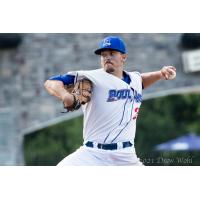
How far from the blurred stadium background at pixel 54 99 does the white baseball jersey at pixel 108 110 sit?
3.35 ft

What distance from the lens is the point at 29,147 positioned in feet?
24.6

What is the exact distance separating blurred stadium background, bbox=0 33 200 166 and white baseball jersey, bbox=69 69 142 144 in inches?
40.2

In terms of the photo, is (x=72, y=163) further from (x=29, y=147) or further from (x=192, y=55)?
(x=192, y=55)

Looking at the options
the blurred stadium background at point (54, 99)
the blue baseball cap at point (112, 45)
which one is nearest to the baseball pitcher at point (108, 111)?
the blue baseball cap at point (112, 45)

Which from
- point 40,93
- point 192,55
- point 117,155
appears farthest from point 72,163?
point 192,55

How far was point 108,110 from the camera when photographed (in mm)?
6227

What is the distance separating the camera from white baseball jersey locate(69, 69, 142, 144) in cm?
618

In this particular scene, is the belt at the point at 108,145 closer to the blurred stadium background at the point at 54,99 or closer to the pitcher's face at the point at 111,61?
the pitcher's face at the point at 111,61

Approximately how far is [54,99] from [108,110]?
1.38 metres

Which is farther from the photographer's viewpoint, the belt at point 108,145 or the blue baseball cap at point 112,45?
the blue baseball cap at point 112,45

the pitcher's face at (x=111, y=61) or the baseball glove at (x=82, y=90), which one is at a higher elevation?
the pitcher's face at (x=111, y=61)

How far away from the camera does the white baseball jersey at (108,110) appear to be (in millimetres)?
6184

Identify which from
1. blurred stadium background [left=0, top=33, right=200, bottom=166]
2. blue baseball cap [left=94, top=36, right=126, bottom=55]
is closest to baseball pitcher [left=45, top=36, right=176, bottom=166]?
blue baseball cap [left=94, top=36, right=126, bottom=55]

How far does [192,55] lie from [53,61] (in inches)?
63.8
